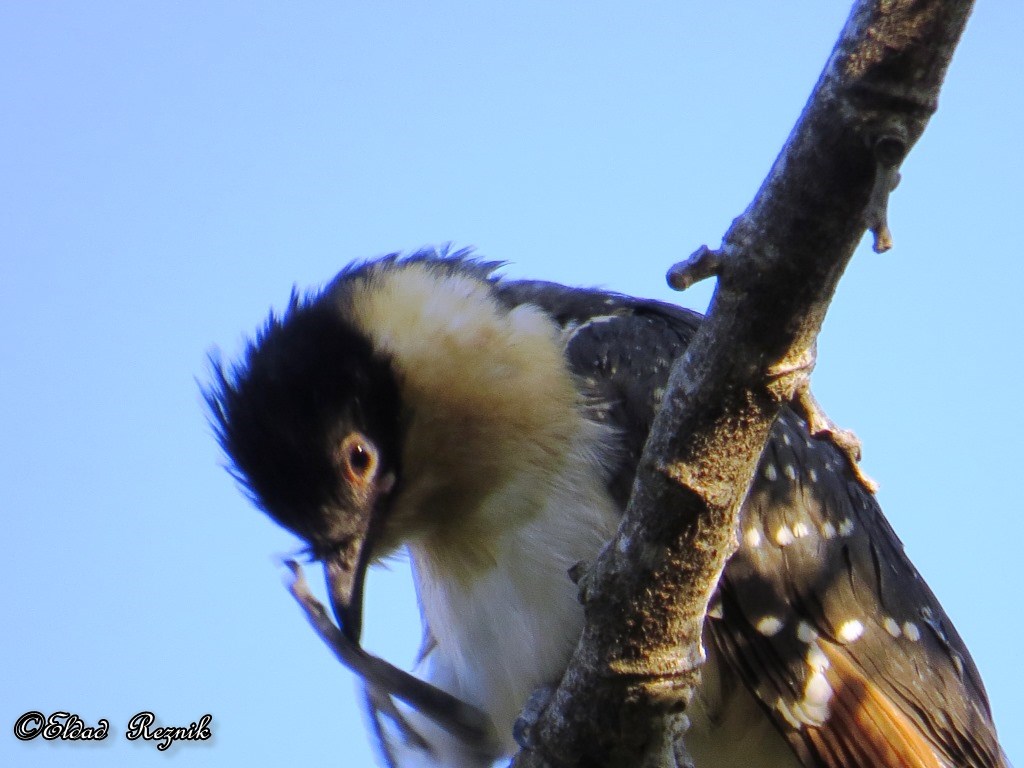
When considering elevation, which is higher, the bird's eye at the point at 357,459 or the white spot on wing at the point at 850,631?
the bird's eye at the point at 357,459

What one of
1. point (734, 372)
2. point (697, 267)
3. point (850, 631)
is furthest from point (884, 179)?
point (850, 631)

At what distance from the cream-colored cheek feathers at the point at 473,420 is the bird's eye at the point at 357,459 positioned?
0.52 feet

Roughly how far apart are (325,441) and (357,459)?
15 centimetres

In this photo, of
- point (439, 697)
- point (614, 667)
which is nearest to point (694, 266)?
point (614, 667)

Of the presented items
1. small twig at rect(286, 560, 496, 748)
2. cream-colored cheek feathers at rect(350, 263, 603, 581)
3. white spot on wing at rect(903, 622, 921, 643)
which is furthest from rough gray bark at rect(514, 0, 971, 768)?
white spot on wing at rect(903, 622, 921, 643)

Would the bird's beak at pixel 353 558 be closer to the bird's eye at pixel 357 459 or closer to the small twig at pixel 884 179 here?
the bird's eye at pixel 357 459

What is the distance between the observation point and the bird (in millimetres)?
4762

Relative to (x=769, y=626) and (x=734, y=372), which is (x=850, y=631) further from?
(x=734, y=372)

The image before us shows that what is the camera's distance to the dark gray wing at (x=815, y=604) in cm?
473

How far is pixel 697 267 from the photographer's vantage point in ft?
10.5

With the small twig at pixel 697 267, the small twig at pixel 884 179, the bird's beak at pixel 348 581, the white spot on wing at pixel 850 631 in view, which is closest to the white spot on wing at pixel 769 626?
the white spot on wing at pixel 850 631

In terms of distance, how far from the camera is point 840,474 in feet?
17.7

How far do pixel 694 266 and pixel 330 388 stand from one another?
7.41 ft

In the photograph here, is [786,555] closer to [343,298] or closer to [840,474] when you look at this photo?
[840,474]
